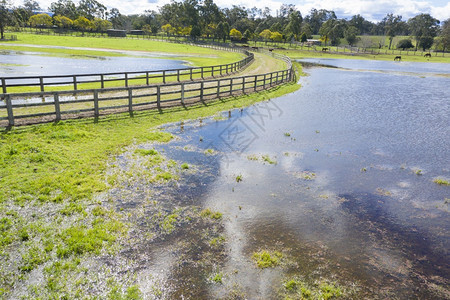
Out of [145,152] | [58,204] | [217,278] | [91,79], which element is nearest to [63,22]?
[91,79]

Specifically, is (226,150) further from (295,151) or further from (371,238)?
(371,238)

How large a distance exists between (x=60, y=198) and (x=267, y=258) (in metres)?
5.64

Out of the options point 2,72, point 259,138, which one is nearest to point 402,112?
point 259,138

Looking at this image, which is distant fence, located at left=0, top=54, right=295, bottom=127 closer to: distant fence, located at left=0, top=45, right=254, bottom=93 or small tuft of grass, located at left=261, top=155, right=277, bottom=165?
distant fence, located at left=0, top=45, right=254, bottom=93

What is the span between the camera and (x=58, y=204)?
27.1 feet

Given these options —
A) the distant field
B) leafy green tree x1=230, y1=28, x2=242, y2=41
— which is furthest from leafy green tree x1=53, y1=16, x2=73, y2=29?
leafy green tree x1=230, y1=28, x2=242, y2=41

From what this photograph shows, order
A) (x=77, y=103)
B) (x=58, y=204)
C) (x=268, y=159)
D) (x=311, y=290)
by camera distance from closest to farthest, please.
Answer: (x=311, y=290), (x=58, y=204), (x=268, y=159), (x=77, y=103)

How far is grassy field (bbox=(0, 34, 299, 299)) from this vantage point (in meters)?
5.92

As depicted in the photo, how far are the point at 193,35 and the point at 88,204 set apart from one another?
12489 cm

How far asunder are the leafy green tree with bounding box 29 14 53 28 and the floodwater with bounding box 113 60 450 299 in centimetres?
16883

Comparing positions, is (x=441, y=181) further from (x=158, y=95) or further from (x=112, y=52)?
(x=112, y=52)

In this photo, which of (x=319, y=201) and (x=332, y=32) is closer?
(x=319, y=201)

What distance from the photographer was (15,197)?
8336 mm

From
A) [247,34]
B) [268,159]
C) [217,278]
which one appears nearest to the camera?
[217,278]
